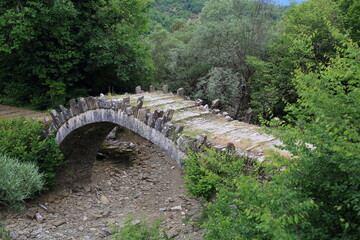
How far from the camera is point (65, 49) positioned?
13477 mm

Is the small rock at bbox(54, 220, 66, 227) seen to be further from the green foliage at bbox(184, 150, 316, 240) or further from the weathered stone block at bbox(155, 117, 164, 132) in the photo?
the green foliage at bbox(184, 150, 316, 240)

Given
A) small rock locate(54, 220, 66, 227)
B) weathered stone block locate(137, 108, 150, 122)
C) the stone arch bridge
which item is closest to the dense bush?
the stone arch bridge

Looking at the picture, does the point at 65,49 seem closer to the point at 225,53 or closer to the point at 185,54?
the point at 185,54

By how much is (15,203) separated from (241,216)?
730cm

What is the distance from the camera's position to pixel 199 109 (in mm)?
8461

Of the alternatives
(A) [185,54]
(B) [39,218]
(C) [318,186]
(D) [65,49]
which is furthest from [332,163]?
(A) [185,54]

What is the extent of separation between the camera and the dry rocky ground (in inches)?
326

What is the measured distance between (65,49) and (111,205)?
7.08 metres

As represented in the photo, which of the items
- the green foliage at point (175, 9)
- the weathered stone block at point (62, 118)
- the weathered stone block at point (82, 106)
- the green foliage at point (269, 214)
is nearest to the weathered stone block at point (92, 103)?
the weathered stone block at point (82, 106)

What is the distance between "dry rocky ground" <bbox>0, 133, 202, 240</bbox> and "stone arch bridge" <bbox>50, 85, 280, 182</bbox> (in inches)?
35.2

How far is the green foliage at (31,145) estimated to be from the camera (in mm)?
8859

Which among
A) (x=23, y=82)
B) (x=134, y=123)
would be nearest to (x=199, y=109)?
(x=134, y=123)

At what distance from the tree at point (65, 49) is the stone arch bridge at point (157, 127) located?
3886mm

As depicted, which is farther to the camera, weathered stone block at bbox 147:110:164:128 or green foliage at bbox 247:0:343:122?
green foliage at bbox 247:0:343:122
